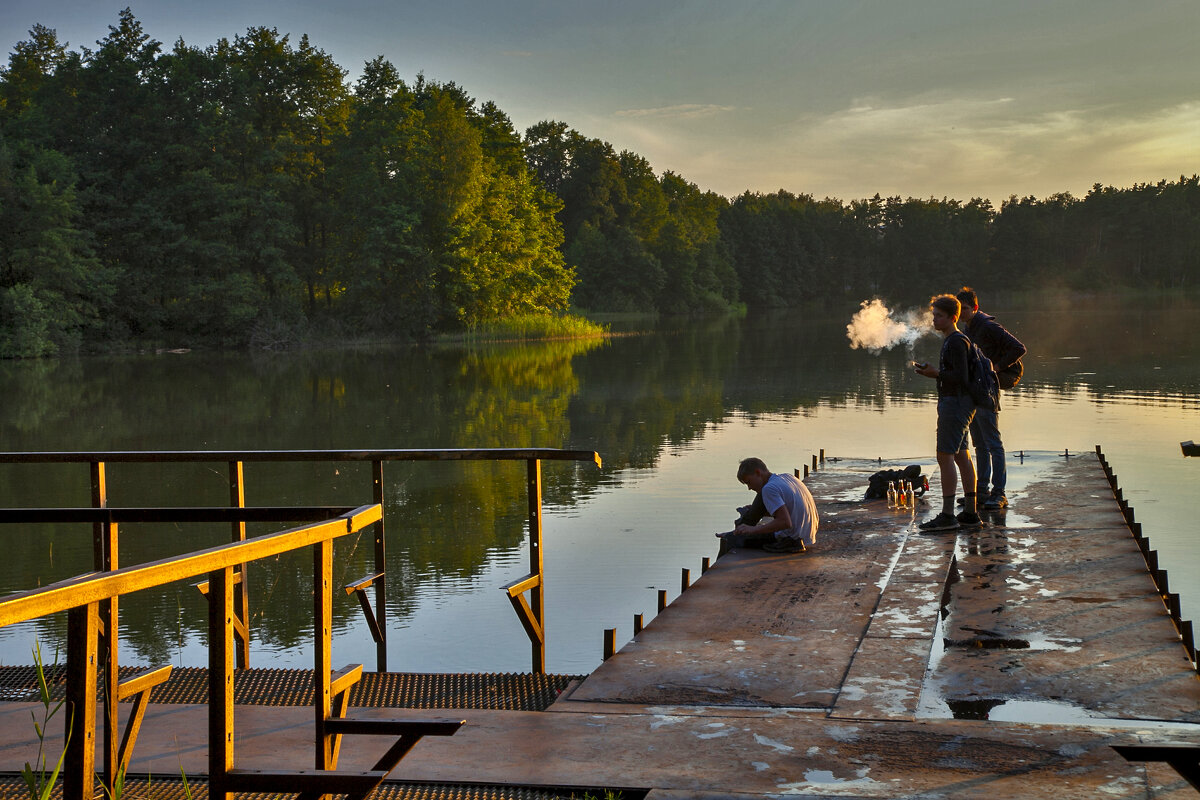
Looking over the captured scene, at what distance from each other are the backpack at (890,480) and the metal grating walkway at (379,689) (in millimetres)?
6257

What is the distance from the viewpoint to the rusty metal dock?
3912 millimetres

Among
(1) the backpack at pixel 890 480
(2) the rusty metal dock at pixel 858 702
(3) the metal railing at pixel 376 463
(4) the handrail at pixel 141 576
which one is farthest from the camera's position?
(1) the backpack at pixel 890 480

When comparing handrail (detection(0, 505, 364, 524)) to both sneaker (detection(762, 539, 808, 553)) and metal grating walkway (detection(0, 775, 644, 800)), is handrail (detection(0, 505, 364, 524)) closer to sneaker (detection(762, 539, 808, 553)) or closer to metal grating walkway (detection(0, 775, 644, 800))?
metal grating walkway (detection(0, 775, 644, 800))

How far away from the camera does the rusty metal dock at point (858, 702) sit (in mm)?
3912

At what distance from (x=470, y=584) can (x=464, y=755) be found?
6.53 metres

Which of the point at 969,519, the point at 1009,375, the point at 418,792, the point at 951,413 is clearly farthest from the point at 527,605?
the point at 1009,375

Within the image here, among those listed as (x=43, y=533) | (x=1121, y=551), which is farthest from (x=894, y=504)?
(x=43, y=533)

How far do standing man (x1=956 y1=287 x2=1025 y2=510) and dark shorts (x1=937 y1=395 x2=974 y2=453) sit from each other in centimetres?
48

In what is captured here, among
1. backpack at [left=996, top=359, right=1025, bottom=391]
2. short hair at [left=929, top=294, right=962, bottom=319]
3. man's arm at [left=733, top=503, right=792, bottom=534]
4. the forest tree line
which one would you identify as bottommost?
man's arm at [left=733, top=503, right=792, bottom=534]

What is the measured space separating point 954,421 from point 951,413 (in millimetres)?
69

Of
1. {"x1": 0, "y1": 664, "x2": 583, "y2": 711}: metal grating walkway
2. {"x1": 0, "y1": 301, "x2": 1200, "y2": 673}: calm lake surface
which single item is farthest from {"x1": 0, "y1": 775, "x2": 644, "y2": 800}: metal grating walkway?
{"x1": 0, "y1": 301, "x2": 1200, "y2": 673}: calm lake surface

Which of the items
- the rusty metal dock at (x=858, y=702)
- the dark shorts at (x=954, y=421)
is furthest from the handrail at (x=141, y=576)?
the dark shorts at (x=954, y=421)

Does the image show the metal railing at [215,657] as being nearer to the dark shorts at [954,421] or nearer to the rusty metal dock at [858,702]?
the rusty metal dock at [858,702]

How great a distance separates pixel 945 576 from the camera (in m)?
7.29
